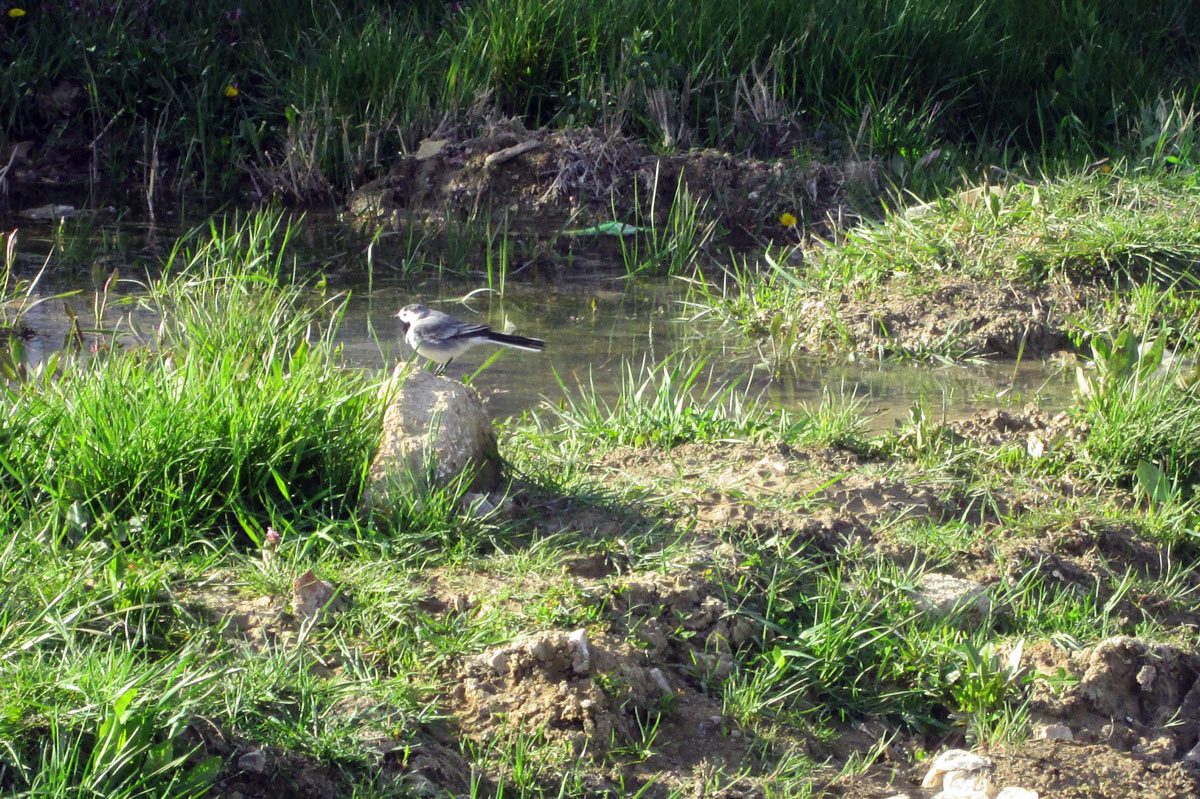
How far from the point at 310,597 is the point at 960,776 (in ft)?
4.83

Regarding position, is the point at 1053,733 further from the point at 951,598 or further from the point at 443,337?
the point at 443,337

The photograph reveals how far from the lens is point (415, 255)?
704cm

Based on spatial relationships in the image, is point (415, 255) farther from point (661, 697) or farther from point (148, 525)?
point (661, 697)

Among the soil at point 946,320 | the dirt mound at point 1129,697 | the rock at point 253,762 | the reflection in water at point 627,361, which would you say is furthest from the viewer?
the soil at point 946,320

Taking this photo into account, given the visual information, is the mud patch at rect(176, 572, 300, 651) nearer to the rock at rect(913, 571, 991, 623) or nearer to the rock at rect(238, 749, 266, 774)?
the rock at rect(238, 749, 266, 774)

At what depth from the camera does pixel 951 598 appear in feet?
10.3

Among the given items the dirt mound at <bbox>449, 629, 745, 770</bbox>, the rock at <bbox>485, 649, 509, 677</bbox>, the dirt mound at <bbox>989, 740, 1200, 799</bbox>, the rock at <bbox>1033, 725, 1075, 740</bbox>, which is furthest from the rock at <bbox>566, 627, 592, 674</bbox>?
the rock at <bbox>1033, 725, 1075, 740</bbox>

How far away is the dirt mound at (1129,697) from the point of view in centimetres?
283

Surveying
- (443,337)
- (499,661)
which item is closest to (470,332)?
(443,337)

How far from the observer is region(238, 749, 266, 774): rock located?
2.24m

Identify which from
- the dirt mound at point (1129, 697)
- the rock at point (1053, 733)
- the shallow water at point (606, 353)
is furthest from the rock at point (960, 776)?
the shallow water at point (606, 353)

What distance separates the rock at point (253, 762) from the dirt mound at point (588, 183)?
5.72 meters

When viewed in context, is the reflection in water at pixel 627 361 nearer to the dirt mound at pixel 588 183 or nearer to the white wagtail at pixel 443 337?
the white wagtail at pixel 443 337

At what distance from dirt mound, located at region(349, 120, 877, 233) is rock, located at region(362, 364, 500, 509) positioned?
443 cm
